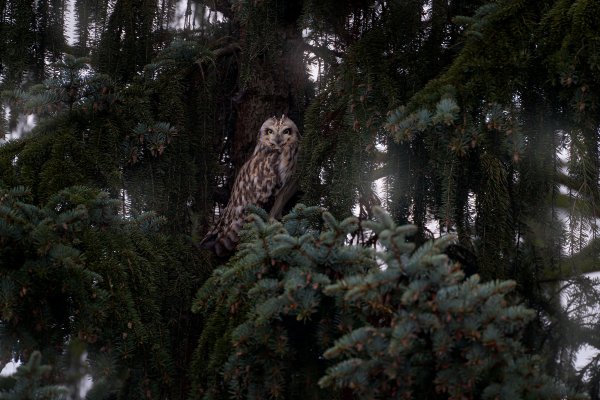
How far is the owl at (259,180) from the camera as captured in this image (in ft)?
14.1

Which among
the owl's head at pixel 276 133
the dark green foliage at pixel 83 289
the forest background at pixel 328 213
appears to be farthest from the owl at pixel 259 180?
the dark green foliage at pixel 83 289

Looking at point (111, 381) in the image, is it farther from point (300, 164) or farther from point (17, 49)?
point (17, 49)

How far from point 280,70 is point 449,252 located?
5.75 feet

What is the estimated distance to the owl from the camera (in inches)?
170

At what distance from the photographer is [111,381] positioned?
7.04 feet

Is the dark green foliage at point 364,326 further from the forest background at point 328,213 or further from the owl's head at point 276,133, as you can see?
the owl's head at point 276,133

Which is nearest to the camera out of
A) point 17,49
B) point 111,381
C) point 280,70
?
point 111,381

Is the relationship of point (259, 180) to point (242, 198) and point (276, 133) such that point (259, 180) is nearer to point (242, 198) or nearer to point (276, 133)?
point (242, 198)

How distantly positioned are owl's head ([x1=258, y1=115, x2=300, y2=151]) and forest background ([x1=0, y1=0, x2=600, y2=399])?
28.5 inches

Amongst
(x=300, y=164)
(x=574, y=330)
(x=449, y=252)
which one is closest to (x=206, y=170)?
(x=300, y=164)

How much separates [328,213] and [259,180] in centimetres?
257

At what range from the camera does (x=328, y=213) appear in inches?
77.1

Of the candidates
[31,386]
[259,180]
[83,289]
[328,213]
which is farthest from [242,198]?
[31,386]

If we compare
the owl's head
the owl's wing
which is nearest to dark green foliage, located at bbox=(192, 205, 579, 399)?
the owl's wing
